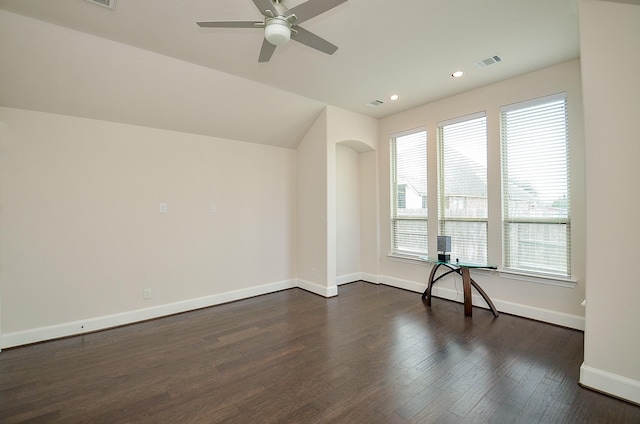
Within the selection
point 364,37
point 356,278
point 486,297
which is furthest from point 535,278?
point 364,37

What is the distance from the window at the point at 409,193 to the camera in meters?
4.80

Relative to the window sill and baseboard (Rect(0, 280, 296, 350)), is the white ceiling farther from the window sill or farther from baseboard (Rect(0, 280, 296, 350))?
baseboard (Rect(0, 280, 296, 350))

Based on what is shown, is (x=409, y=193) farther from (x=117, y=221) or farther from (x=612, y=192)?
(x=117, y=221)

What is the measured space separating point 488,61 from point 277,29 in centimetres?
262

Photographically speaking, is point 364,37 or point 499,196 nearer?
point 364,37

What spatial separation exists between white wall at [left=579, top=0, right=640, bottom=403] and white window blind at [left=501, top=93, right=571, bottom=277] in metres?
1.36

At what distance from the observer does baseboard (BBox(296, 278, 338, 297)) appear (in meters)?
4.58

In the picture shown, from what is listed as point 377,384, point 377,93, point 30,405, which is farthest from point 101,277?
point 377,93

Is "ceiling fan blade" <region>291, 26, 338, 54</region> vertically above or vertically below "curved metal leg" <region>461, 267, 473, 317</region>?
above

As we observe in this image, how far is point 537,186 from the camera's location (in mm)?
3582

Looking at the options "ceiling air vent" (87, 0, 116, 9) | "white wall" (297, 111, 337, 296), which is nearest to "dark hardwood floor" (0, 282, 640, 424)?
"white wall" (297, 111, 337, 296)

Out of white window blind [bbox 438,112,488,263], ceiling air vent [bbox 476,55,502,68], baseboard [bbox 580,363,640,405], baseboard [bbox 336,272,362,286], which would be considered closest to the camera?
baseboard [bbox 580,363,640,405]

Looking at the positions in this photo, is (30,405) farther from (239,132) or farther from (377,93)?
(377,93)

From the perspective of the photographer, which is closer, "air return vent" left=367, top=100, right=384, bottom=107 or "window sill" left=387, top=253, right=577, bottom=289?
"window sill" left=387, top=253, right=577, bottom=289
